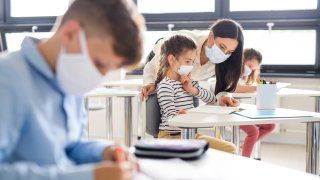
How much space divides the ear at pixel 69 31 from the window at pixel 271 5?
382 centimetres

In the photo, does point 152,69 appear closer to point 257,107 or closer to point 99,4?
point 257,107

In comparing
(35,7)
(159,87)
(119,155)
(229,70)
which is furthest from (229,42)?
(35,7)

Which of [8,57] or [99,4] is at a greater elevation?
[99,4]

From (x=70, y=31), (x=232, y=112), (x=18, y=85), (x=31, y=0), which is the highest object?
(x=31, y=0)

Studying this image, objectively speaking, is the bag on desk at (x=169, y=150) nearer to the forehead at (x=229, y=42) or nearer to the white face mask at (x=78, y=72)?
the white face mask at (x=78, y=72)

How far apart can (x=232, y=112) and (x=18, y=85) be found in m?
1.50

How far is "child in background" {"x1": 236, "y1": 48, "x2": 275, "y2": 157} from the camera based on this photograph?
3.15 metres

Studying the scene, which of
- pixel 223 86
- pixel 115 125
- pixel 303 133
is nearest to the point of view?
pixel 223 86

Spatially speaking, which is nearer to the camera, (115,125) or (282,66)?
(282,66)

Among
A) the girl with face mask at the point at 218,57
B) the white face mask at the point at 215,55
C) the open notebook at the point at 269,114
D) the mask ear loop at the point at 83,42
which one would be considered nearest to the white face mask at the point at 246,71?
the girl with face mask at the point at 218,57

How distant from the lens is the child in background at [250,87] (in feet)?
10.3

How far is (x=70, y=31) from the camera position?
35.1 inches

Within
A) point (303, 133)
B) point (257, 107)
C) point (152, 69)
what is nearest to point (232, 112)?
point (257, 107)

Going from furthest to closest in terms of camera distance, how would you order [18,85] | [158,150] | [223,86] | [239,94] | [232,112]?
[239,94] < [223,86] < [232,112] < [158,150] < [18,85]
